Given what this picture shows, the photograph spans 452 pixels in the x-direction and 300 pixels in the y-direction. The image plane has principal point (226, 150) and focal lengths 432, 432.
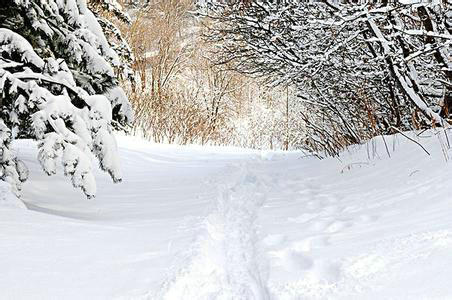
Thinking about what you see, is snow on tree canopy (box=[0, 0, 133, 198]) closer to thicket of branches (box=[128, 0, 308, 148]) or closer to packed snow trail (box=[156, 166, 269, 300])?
packed snow trail (box=[156, 166, 269, 300])

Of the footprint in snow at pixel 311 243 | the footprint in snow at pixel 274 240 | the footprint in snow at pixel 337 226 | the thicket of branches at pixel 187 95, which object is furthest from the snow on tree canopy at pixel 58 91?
the thicket of branches at pixel 187 95

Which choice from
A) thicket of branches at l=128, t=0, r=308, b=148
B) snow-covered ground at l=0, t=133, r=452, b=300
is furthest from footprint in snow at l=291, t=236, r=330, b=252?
thicket of branches at l=128, t=0, r=308, b=148

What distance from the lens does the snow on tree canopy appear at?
2.42 meters

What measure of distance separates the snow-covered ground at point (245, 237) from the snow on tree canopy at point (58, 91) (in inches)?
15.0

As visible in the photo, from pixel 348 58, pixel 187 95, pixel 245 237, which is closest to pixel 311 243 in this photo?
pixel 245 237

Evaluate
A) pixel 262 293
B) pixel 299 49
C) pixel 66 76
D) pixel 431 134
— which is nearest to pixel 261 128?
pixel 299 49

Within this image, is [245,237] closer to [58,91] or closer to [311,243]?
[311,243]

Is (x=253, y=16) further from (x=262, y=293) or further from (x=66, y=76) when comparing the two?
(x=262, y=293)

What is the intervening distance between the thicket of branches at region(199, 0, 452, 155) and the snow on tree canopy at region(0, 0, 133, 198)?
1.40 meters

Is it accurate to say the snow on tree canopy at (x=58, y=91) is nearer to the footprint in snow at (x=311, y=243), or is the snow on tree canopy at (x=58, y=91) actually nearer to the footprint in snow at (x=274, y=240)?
the footprint in snow at (x=274, y=240)

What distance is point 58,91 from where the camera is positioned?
2.80m

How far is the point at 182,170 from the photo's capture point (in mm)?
5395

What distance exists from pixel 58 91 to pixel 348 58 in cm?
293

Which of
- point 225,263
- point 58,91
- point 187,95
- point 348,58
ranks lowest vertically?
point 225,263
